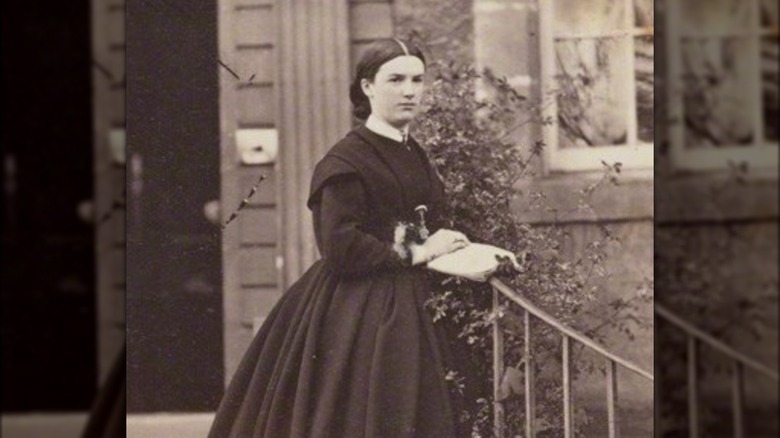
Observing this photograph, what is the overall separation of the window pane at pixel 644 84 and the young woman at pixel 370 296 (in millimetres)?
549

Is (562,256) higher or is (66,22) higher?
(66,22)

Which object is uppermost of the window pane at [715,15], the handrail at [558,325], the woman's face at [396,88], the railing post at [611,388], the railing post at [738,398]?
the window pane at [715,15]

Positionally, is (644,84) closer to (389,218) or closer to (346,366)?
(389,218)

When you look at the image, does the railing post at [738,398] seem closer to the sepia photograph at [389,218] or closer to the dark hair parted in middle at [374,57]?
the sepia photograph at [389,218]

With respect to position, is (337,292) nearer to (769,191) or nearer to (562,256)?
(562,256)

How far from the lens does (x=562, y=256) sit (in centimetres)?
358

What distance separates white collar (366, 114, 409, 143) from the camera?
3535 mm

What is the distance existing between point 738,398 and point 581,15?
3161mm

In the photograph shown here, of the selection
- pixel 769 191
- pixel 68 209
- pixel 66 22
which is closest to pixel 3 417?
pixel 68 209

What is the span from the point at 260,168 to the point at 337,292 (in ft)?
1.22

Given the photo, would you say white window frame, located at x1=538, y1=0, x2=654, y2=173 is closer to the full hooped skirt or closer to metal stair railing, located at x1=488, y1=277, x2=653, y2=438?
metal stair railing, located at x1=488, y1=277, x2=653, y2=438

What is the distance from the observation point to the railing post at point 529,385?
3574 millimetres

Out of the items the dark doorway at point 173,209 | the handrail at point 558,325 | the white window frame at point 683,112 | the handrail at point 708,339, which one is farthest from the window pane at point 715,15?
the dark doorway at point 173,209

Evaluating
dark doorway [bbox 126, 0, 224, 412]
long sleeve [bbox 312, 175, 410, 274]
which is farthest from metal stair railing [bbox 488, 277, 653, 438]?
dark doorway [bbox 126, 0, 224, 412]
